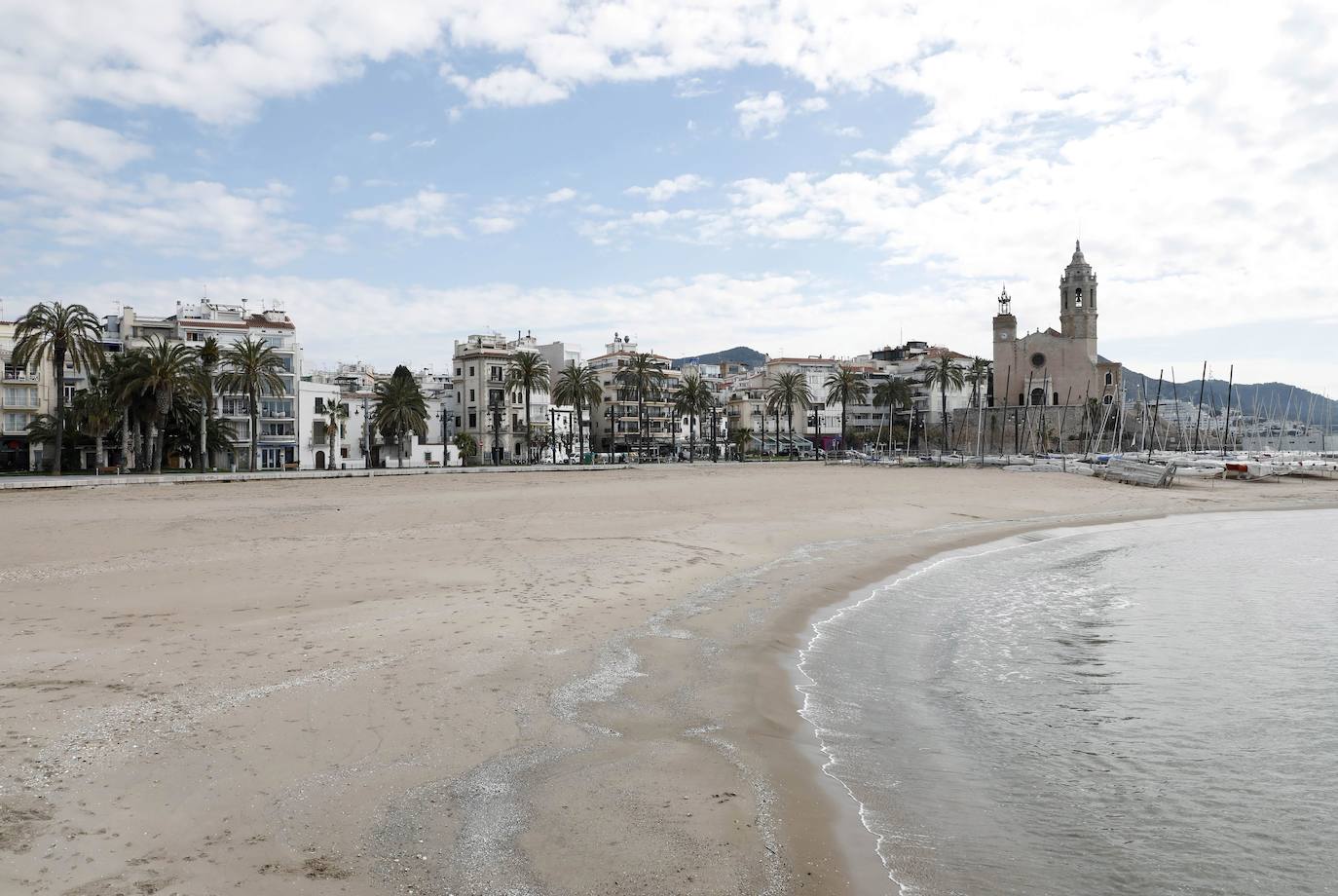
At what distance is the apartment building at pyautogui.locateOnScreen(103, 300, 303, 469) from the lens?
8244 cm

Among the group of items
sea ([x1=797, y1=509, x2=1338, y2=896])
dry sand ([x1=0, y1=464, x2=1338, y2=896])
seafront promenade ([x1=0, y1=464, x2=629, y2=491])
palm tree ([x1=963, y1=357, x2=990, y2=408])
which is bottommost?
seafront promenade ([x1=0, y1=464, x2=629, y2=491])

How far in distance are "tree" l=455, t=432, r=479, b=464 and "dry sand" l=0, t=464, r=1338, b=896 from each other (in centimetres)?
8068

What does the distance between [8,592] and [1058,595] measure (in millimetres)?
19036

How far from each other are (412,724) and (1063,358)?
138959 millimetres

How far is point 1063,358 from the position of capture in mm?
131000

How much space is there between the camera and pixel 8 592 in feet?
45.5

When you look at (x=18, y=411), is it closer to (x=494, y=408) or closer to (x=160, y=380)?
(x=160, y=380)

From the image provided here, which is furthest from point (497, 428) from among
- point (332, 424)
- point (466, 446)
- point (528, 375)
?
point (332, 424)

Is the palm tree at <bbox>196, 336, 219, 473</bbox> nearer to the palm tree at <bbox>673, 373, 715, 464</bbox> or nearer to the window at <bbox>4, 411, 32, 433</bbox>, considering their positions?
the window at <bbox>4, 411, 32, 433</bbox>

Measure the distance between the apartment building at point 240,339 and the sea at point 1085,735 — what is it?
79002mm

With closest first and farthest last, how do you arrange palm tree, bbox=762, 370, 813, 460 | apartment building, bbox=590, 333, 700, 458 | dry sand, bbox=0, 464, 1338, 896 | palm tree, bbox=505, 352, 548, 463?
dry sand, bbox=0, 464, 1338, 896
palm tree, bbox=505, 352, 548, 463
palm tree, bbox=762, 370, 813, 460
apartment building, bbox=590, 333, 700, 458

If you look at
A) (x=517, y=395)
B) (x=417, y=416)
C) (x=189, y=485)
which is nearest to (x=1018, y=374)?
(x=517, y=395)

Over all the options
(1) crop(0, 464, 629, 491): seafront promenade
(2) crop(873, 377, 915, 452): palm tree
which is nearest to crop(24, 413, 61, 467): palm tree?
(1) crop(0, 464, 629, 491): seafront promenade

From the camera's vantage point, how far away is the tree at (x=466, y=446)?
10050 cm
